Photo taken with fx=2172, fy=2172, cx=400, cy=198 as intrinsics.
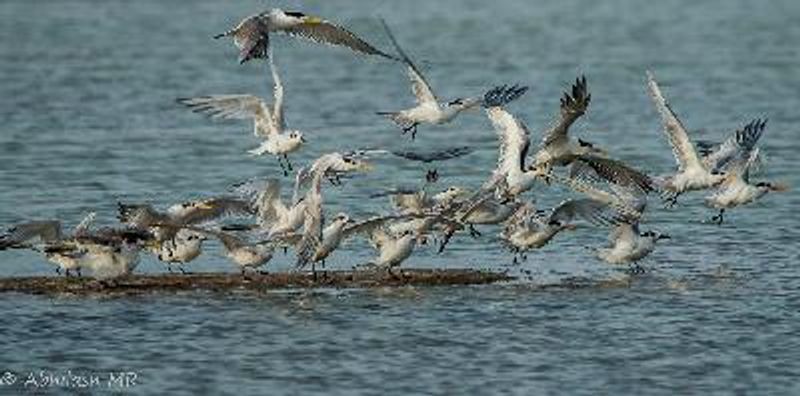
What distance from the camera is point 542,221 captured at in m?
22.5

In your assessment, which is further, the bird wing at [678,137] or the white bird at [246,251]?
the bird wing at [678,137]

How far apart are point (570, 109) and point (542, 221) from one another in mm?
1229

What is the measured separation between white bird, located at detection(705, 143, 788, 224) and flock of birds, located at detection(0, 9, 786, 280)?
2cm

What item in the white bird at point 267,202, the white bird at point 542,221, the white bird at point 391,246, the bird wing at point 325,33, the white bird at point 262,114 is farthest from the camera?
the white bird at point 262,114

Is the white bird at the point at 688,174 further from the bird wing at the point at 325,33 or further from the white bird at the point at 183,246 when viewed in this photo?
the white bird at the point at 183,246

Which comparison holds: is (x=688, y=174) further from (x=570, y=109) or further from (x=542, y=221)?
(x=570, y=109)

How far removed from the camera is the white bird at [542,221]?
73.3ft

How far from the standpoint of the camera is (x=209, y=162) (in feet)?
103

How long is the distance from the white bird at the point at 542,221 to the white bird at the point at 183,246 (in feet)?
10.7

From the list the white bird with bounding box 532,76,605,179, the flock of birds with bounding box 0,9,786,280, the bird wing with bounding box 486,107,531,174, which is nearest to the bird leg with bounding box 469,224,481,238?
the flock of birds with bounding box 0,9,786,280

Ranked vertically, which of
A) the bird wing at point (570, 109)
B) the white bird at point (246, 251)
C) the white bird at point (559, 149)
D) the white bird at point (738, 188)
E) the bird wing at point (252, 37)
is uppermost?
the bird wing at point (252, 37)

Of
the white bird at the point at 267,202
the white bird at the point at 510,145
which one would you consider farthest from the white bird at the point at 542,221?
the white bird at the point at 267,202

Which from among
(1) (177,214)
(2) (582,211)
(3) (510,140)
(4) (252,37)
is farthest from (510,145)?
(1) (177,214)

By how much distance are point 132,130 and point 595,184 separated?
12.4 metres
